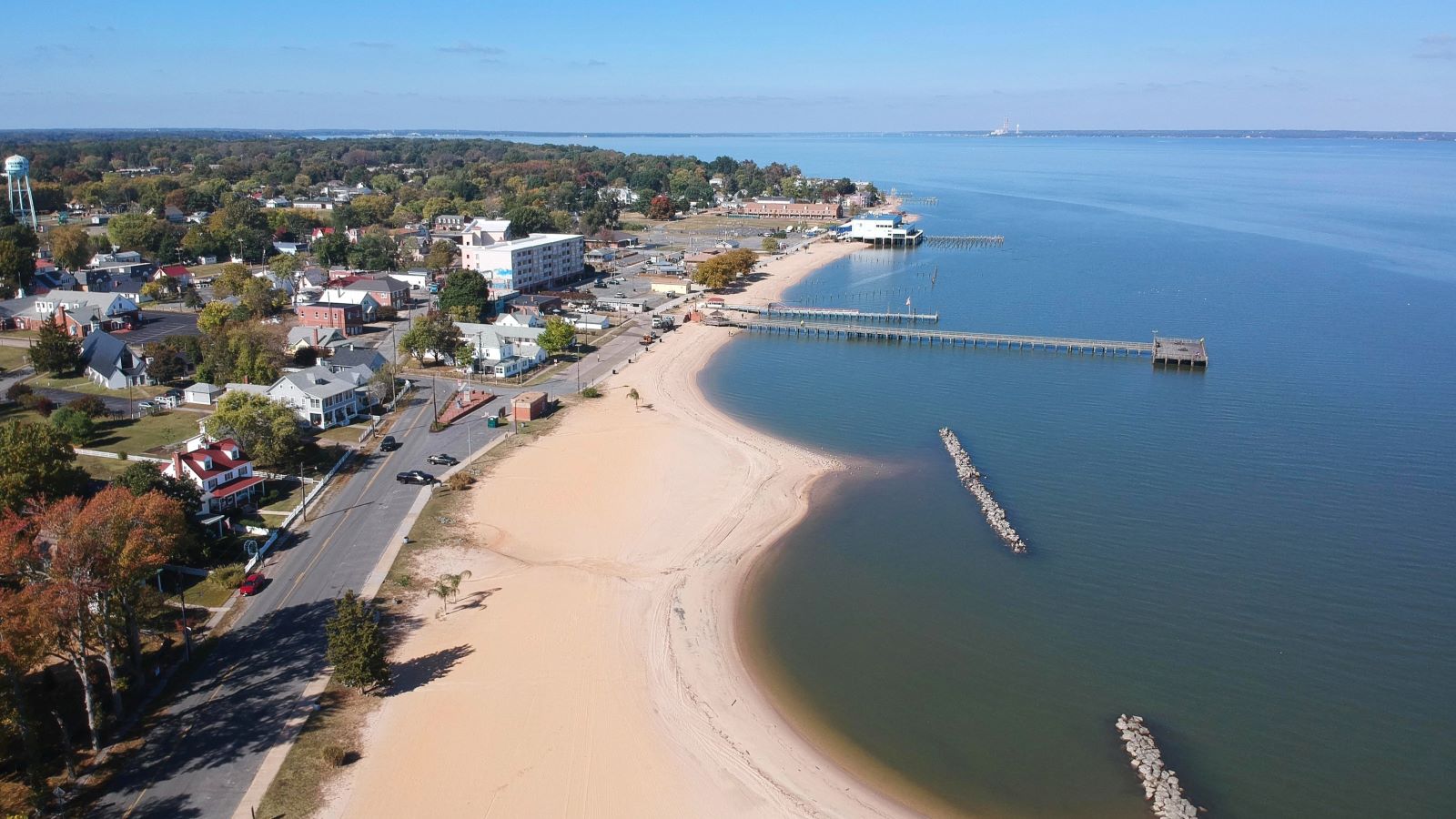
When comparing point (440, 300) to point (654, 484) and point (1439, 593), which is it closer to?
point (654, 484)

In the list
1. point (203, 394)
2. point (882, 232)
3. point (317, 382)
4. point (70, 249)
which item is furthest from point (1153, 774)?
point (882, 232)

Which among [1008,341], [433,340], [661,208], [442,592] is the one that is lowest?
[442,592]

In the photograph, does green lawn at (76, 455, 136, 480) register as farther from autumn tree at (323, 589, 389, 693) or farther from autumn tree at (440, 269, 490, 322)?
autumn tree at (440, 269, 490, 322)

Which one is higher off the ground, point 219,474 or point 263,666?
point 219,474

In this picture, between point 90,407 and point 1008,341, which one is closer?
point 90,407

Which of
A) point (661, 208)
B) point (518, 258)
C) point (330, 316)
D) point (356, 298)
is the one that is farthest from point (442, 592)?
point (661, 208)

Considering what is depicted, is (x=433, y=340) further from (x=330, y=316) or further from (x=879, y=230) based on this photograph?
(x=879, y=230)

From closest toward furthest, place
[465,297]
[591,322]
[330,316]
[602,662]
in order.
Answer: [602,662] < [330,316] < [465,297] < [591,322]

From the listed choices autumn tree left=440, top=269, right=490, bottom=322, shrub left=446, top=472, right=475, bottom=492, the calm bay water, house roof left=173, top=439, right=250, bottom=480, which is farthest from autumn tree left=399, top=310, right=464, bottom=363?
house roof left=173, top=439, right=250, bottom=480

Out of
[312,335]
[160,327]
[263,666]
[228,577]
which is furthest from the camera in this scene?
[160,327]

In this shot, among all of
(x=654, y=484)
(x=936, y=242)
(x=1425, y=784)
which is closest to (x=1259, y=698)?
(x=1425, y=784)
